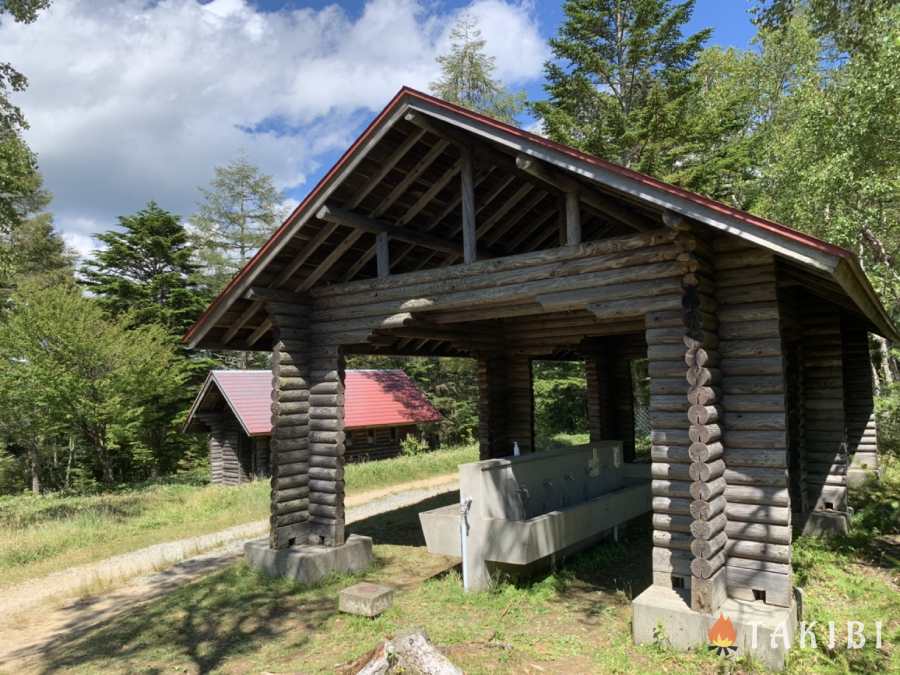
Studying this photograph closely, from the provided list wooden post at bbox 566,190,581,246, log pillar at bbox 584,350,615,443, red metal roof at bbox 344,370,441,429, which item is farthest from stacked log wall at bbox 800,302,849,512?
red metal roof at bbox 344,370,441,429

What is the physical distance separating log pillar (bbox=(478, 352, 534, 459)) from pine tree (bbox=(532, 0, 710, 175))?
32.9ft

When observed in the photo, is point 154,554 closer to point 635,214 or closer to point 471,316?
point 471,316

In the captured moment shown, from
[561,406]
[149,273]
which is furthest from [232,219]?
[561,406]

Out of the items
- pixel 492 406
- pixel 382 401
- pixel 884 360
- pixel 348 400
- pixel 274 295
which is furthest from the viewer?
pixel 382 401

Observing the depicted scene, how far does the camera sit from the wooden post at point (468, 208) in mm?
7555

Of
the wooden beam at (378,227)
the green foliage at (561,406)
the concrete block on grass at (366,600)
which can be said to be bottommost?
the concrete block on grass at (366,600)

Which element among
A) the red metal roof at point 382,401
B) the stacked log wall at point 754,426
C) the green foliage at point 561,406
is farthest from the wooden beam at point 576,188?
the green foliage at point 561,406

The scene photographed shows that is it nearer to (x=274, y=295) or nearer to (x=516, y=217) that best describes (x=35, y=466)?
(x=274, y=295)

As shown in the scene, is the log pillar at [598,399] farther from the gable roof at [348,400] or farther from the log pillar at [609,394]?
the gable roof at [348,400]

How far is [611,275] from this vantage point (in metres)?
6.66

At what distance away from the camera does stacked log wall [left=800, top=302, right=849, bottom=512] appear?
9.75m

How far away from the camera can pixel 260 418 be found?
2275 cm

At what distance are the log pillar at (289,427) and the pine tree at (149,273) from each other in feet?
83.8

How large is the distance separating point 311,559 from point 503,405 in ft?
20.3
